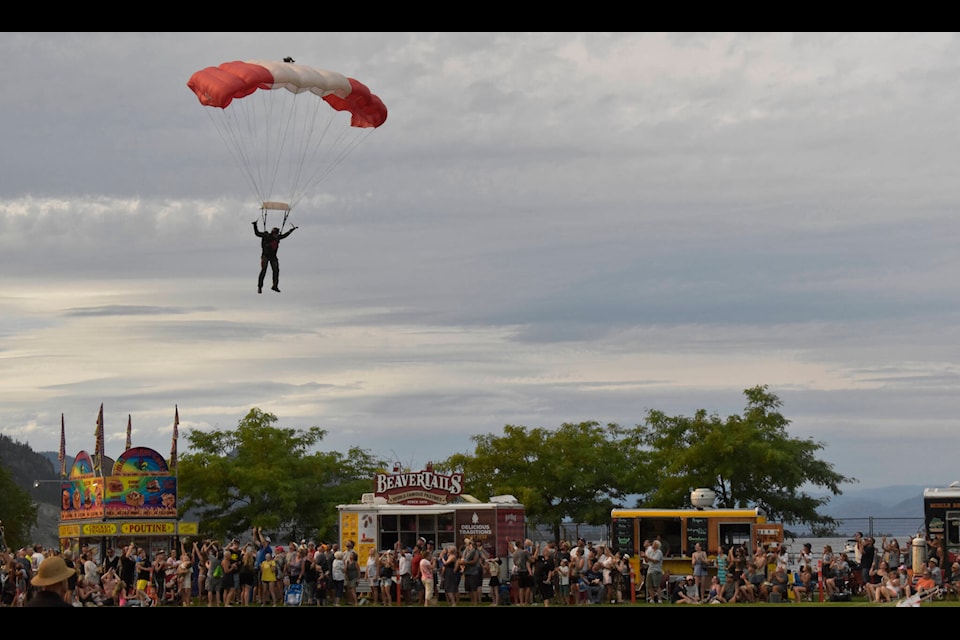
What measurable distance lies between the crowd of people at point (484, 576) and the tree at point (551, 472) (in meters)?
22.7

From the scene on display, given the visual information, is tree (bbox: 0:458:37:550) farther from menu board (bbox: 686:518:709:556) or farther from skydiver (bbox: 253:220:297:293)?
menu board (bbox: 686:518:709:556)

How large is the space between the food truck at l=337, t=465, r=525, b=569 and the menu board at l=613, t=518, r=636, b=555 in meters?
2.50

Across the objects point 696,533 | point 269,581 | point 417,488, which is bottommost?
point 269,581

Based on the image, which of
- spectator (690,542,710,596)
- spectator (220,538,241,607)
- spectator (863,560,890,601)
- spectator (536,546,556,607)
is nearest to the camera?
spectator (863,560,890,601)

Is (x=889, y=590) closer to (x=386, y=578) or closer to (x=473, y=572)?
(x=473, y=572)

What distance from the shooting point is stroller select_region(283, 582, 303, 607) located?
94.5ft

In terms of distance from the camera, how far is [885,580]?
26.8 metres

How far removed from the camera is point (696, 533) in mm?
29375

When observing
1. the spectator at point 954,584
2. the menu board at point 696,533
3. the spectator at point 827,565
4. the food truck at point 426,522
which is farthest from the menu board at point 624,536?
the spectator at point 954,584

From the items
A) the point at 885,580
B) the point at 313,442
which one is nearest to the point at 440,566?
the point at 885,580

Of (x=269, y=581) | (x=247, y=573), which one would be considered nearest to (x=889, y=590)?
(x=269, y=581)

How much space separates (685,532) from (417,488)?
21.4ft

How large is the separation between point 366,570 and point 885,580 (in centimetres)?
1132

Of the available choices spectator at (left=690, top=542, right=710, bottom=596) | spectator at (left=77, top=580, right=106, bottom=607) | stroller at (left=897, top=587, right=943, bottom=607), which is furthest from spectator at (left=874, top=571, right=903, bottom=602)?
spectator at (left=77, top=580, right=106, bottom=607)
